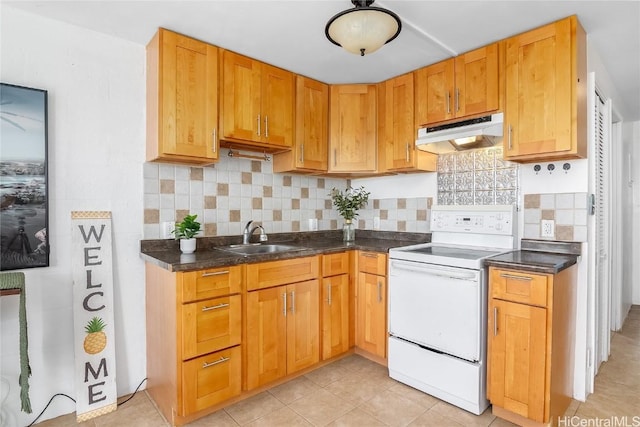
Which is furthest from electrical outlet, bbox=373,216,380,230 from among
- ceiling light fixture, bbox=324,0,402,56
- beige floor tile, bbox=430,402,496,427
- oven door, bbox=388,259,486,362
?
ceiling light fixture, bbox=324,0,402,56

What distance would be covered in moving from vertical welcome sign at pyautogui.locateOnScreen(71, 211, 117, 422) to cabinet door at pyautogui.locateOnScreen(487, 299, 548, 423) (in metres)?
2.24

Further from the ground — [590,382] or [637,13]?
[637,13]

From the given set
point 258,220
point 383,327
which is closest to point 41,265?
point 258,220

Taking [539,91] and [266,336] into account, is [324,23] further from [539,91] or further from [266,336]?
[266,336]

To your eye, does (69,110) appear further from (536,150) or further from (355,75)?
(536,150)

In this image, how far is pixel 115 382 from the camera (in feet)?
6.73

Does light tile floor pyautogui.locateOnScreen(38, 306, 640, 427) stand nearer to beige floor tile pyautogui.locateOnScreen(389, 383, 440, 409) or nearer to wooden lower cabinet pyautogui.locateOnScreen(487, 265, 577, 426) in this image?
beige floor tile pyautogui.locateOnScreen(389, 383, 440, 409)

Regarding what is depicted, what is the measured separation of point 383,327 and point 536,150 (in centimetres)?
155

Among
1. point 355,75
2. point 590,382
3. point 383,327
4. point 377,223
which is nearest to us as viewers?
point 590,382

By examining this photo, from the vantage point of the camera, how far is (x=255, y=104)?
8.05 feet

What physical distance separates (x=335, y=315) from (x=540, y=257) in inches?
55.5

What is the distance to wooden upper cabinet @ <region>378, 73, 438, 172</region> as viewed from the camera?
2686 millimetres

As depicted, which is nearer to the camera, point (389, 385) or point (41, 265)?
point (41, 265)

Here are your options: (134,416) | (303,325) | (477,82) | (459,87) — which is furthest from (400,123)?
(134,416)
